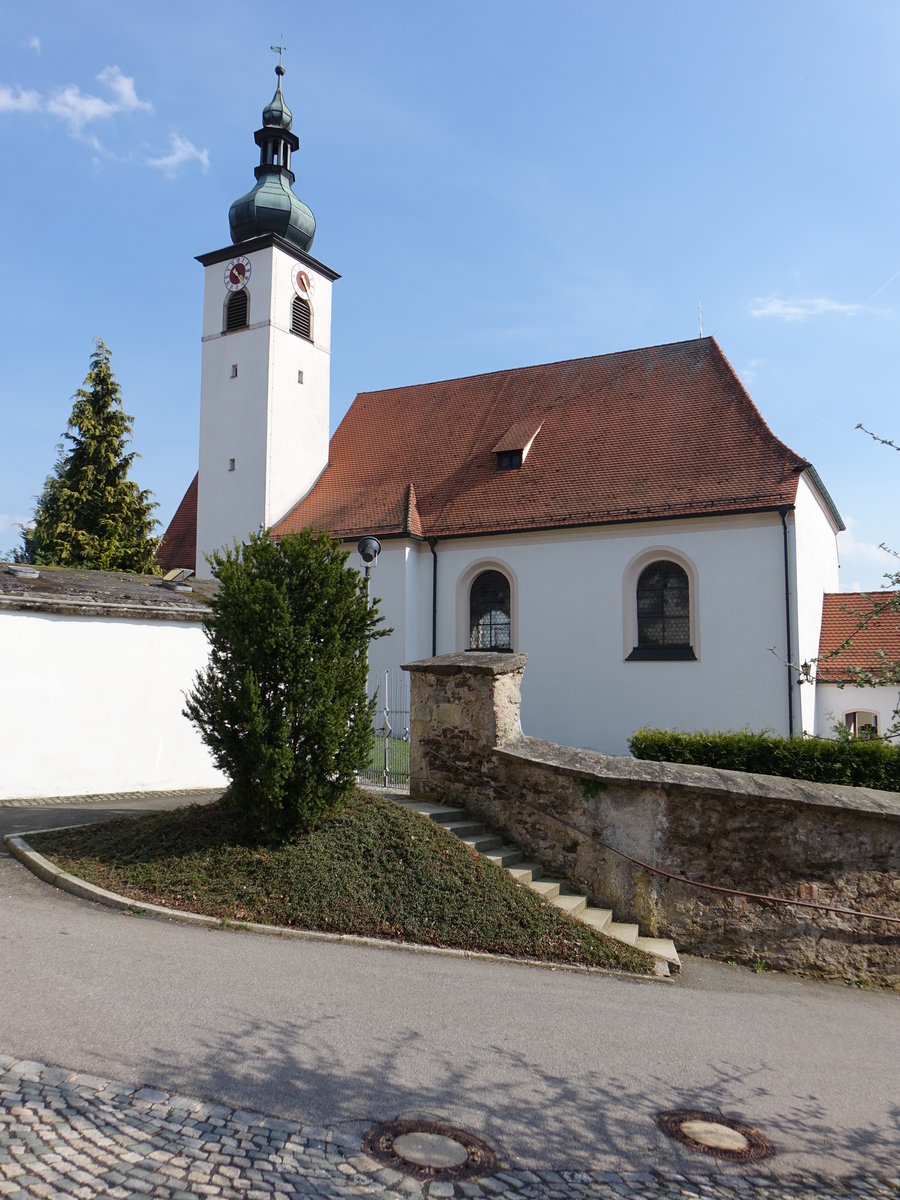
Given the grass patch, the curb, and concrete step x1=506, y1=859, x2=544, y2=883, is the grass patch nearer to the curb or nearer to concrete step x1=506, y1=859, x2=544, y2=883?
the curb

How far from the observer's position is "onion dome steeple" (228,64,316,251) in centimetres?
2517

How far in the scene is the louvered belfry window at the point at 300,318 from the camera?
24875 mm

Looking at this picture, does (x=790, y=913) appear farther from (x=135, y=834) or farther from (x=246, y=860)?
(x=135, y=834)

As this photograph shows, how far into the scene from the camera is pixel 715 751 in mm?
11305

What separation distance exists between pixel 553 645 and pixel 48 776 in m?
11.2

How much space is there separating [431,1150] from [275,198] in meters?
26.0

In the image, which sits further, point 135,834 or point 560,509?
point 560,509

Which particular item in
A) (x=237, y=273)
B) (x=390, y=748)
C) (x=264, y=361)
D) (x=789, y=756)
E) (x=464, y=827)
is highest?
(x=237, y=273)

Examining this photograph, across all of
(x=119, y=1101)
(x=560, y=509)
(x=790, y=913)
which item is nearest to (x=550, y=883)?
(x=790, y=913)

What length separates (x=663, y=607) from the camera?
18.9m

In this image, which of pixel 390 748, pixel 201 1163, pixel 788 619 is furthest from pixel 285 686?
pixel 788 619

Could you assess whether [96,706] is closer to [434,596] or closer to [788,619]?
[434,596]

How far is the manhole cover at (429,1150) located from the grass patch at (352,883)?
2.97m

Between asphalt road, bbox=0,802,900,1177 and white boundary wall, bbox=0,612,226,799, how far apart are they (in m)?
4.83
